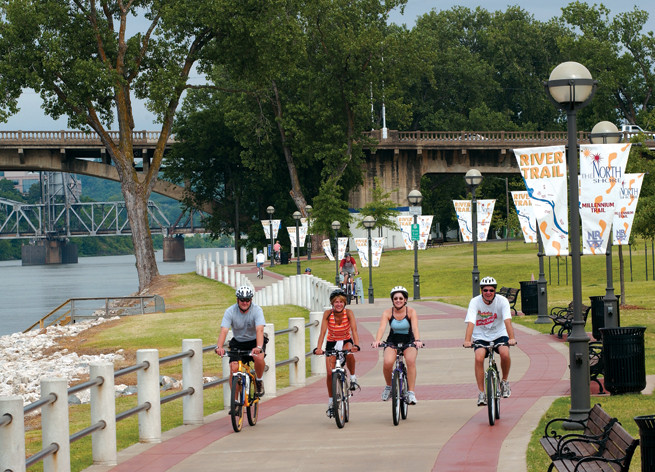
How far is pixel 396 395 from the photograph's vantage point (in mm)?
13078

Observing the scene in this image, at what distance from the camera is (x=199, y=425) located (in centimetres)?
1420

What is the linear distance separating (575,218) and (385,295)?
118 feet

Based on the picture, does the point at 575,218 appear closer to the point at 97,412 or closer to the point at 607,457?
the point at 607,457

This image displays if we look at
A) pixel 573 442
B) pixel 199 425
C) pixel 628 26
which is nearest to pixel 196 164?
pixel 628 26

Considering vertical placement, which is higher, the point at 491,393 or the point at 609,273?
the point at 609,273

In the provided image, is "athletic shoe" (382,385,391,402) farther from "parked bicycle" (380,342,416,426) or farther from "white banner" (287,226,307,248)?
"white banner" (287,226,307,248)

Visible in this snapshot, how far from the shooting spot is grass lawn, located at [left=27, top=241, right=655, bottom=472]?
14.4 m

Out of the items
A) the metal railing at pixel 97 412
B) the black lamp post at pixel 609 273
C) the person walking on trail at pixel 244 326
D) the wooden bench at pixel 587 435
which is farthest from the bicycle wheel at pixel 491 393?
the black lamp post at pixel 609 273

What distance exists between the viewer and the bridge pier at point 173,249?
568 ft

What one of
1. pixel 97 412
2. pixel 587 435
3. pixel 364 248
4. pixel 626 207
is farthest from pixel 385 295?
pixel 587 435

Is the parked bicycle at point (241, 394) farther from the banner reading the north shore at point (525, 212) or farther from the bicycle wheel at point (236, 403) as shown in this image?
the banner reading the north shore at point (525, 212)

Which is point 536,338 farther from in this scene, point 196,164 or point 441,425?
point 196,164

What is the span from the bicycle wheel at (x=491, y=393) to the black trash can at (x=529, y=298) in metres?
17.8

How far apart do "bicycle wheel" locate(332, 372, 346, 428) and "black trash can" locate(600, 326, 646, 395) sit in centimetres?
374
